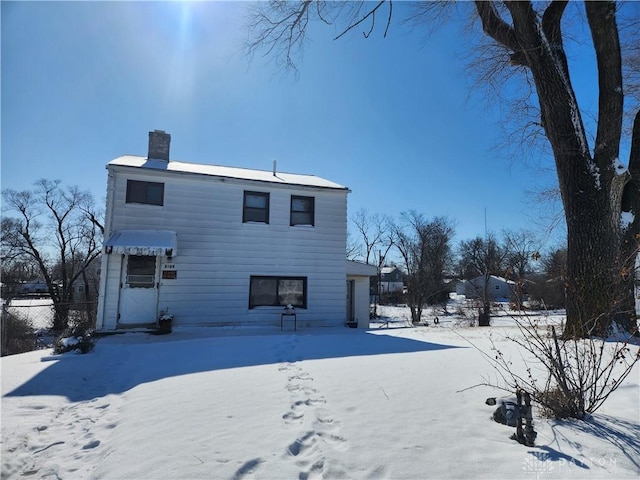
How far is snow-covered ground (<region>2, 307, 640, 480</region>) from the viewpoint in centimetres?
238

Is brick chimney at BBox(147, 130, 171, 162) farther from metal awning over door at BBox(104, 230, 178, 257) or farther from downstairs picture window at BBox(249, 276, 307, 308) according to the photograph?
Result: downstairs picture window at BBox(249, 276, 307, 308)

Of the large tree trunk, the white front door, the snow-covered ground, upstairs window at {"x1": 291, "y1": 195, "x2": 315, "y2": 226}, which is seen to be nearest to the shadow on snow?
the snow-covered ground

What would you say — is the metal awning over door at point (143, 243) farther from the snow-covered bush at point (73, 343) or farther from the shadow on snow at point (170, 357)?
the snow-covered bush at point (73, 343)

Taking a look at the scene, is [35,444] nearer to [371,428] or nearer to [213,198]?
[371,428]

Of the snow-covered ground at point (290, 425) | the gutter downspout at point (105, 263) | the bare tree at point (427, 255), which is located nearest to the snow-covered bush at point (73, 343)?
the snow-covered ground at point (290, 425)

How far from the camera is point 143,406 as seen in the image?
376 cm

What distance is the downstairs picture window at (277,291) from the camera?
458 inches

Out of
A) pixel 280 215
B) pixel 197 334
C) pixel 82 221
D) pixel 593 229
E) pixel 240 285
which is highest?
pixel 82 221

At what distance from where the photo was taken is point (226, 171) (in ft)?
41.3

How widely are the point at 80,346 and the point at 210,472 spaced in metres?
6.07

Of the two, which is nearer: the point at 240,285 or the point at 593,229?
the point at 593,229

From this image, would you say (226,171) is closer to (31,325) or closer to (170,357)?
(170,357)

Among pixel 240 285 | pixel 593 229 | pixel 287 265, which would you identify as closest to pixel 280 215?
pixel 287 265

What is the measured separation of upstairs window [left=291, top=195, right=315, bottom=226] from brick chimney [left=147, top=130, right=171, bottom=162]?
4.63 meters
